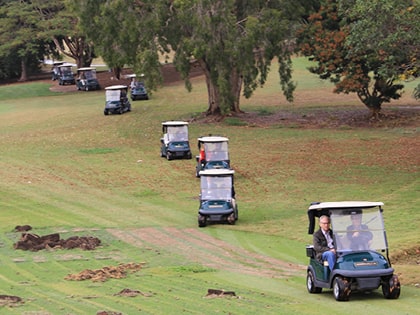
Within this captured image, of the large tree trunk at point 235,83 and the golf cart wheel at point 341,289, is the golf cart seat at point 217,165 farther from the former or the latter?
the large tree trunk at point 235,83

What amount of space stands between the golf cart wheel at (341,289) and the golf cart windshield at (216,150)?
19.8m

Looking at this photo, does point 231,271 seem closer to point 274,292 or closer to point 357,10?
point 274,292

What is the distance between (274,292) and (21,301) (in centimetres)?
475

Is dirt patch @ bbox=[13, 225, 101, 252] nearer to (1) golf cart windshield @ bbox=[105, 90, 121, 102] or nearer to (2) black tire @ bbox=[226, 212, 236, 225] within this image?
(2) black tire @ bbox=[226, 212, 236, 225]

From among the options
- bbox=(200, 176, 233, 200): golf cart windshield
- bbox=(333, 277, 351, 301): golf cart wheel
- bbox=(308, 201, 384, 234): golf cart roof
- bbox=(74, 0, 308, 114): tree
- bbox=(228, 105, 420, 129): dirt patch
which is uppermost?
bbox=(74, 0, 308, 114): tree

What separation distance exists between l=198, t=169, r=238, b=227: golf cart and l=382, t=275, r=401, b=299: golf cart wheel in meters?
11.6

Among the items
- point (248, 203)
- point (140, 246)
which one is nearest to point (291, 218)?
point (248, 203)

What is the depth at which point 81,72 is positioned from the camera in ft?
276

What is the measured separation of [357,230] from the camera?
16234mm

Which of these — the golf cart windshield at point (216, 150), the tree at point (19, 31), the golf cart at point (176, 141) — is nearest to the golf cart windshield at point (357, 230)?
the golf cart windshield at point (216, 150)

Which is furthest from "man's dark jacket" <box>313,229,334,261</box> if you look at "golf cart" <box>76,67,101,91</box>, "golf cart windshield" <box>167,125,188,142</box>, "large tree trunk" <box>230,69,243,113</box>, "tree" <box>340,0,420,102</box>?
"golf cart" <box>76,67,101,91</box>

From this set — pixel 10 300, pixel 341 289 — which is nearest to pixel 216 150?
pixel 10 300

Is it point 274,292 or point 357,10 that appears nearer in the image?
point 274,292

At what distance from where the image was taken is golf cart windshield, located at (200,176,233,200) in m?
27.5
